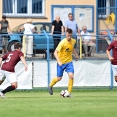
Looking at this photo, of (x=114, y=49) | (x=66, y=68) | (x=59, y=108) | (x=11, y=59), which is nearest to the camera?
(x=59, y=108)

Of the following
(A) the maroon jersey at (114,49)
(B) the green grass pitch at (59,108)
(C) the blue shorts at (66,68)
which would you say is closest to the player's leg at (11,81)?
(C) the blue shorts at (66,68)

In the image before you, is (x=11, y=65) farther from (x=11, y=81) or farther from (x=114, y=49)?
(x=114, y=49)

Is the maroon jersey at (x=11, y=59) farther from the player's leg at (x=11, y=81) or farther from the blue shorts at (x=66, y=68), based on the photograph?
the blue shorts at (x=66, y=68)

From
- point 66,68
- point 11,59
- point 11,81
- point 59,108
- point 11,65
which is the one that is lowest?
point 59,108

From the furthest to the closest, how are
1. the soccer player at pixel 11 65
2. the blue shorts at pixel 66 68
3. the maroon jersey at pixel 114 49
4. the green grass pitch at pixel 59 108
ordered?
the maroon jersey at pixel 114 49 → the blue shorts at pixel 66 68 → the soccer player at pixel 11 65 → the green grass pitch at pixel 59 108

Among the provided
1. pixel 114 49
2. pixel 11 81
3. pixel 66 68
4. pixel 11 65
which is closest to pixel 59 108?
pixel 11 81

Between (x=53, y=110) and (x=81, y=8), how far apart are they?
23544 mm

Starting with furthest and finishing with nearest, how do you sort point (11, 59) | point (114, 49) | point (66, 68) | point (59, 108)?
point (114, 49) < point (66, 68) < point (11, 59) < point (59, 108)

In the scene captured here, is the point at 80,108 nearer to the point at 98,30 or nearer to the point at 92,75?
the point at 92,75

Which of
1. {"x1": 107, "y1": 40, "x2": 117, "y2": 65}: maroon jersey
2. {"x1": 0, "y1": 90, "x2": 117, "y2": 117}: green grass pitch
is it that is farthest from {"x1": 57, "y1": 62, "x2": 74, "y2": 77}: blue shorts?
{"x1": 107, "y1": 40, "x2": 117, "y2": 65}: maroon jersey

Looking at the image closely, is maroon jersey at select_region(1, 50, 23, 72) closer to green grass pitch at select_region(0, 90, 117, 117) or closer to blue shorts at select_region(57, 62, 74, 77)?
blue shorts at select_region(57, 62, 74, 77)

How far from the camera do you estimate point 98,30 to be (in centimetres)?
3991

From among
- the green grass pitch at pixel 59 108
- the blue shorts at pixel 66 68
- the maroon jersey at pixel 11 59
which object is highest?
A: the maroon jersey at pixel 11 59

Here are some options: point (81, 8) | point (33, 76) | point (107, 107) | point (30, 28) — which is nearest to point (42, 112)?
point (107, 107)
